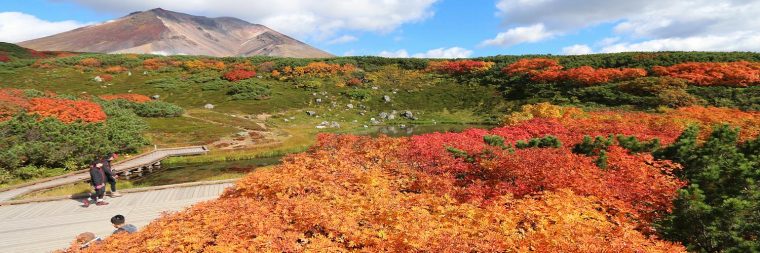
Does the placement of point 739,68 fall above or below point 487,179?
above

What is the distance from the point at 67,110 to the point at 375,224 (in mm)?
32555

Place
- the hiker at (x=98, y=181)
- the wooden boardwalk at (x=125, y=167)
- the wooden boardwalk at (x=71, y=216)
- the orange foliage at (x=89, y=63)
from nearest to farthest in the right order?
the wooden boardwalk at (x=71, y=216) → the hiker at (x=98, y=181) → the wooden boardwalk at (x=125, y=167) → the orange foliage at (x=89, y=63)

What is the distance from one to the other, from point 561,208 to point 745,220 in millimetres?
3212

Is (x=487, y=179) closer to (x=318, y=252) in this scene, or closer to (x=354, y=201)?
(x=354, y=201)

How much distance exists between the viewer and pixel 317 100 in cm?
5516

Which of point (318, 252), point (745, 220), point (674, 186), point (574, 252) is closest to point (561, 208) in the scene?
point (574, 252)

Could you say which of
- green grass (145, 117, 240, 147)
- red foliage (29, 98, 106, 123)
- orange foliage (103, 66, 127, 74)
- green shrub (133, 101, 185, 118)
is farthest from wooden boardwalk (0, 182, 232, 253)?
orange foliage (103, 66, 127, 74)

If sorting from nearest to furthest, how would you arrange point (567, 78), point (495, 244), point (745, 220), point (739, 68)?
point (495, 244), point (745, 220), point (739, 68), point (567, 78)

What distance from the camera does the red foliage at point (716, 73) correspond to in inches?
1613

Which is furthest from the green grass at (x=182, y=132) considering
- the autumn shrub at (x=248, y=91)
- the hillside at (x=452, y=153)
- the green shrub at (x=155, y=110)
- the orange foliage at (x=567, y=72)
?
the orange foliage at (x=567, y=72)

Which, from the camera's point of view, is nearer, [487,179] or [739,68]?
[487,179]

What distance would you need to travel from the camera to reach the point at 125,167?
83.1ft

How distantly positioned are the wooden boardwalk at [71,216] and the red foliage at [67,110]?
1480 centimetres

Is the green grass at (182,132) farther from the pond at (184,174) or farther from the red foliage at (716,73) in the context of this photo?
the red foliage at (716,73)
